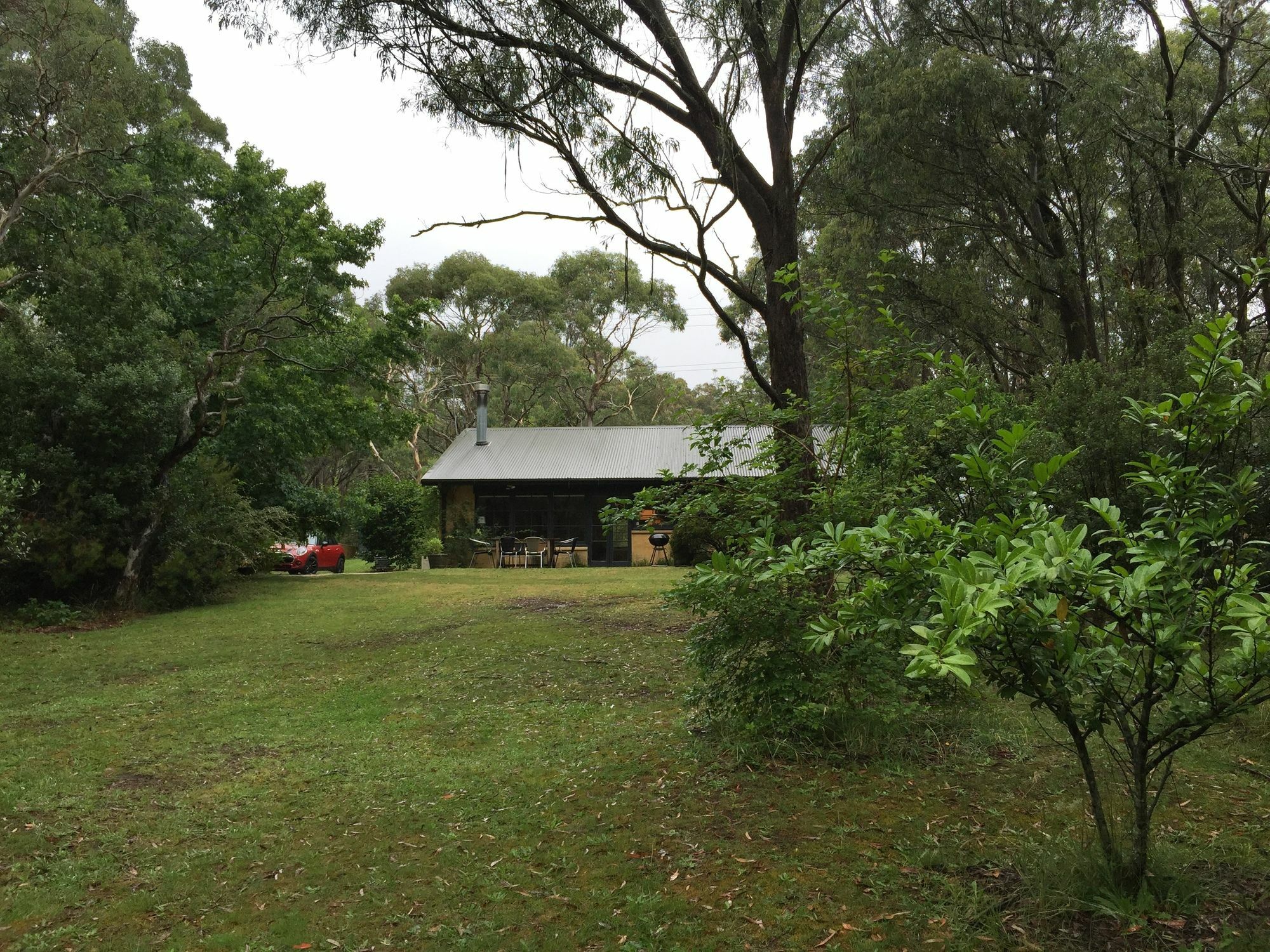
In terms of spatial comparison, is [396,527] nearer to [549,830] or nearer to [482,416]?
[482,416]

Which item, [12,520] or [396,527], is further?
[396,527]

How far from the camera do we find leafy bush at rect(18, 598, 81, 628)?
408 inches

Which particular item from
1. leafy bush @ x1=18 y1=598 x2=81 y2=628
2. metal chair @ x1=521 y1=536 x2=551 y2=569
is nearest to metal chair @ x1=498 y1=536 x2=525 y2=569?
metal chair @ x1=521 y1=536 x2=551 y2=569

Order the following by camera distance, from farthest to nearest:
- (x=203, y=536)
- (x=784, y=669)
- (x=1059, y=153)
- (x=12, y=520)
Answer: (x=1059, y=153)
(x=203, y=536)
(x=12, y=520)
(x=784, y=669)

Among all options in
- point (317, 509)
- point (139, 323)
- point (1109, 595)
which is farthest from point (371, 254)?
point (1109, 595)

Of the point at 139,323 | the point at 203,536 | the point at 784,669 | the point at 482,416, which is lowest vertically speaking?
the point at 784,669

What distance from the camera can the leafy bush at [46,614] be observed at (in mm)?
10375

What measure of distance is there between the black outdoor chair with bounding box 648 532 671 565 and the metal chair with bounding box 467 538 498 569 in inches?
155

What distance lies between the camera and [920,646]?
1903 mm

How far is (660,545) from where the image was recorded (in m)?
19.4

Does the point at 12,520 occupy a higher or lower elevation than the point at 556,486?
lower

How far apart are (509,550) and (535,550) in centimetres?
84

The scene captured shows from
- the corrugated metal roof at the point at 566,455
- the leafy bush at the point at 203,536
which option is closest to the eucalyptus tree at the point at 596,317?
the corrugated metal roof at the point at 566,455

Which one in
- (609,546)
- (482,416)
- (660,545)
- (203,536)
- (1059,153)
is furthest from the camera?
(482,416)
